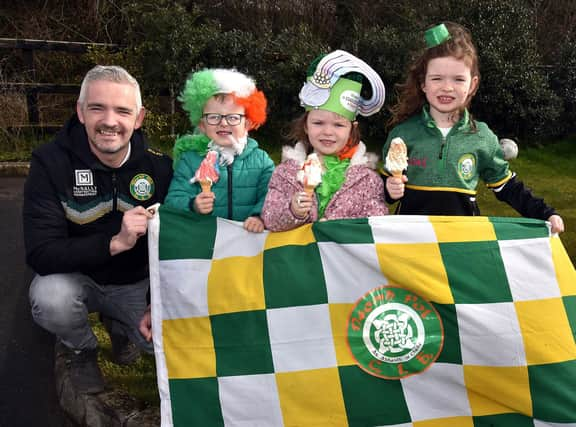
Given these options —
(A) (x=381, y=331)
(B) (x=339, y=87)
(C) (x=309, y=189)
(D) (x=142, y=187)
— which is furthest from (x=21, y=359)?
(B) (x=339, y=87)

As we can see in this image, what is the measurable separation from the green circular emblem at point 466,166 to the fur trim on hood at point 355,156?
18.0 inches

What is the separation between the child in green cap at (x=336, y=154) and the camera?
109 inches

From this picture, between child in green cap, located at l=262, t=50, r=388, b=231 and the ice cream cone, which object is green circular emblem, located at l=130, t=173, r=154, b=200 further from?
child in green cap, located at l=262, t=50, r=388, b=231

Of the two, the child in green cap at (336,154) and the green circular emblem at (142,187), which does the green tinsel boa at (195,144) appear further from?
the child in green cap at (336,154)

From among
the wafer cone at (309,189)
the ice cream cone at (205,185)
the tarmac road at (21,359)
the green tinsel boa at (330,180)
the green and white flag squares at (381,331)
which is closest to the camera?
the green and white flag squares at (381,331)

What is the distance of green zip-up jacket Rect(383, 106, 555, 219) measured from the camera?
→ 3025mm

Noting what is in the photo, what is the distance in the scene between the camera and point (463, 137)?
3.04 meters

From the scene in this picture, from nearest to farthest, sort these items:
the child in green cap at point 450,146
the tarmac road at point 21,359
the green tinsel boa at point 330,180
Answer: the green tinsel boa at point 330,180, the child in green cap at point 450,146, the tarmac road at point 21,359

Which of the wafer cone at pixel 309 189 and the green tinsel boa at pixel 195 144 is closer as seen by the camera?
the wafer cone at pixel 309 189

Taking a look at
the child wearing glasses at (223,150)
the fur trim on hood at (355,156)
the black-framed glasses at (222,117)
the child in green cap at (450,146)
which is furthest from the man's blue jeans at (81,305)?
the child in green cap at (450,146)

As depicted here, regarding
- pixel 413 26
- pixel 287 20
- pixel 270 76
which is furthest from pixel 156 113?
pixel 413 26

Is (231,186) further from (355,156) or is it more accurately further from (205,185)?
(355,156)

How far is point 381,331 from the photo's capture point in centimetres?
243

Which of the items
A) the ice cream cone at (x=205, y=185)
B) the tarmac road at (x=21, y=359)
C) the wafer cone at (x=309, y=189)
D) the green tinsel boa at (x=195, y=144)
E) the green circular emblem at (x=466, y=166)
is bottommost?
the tarmac road at (x=21, y=359)
